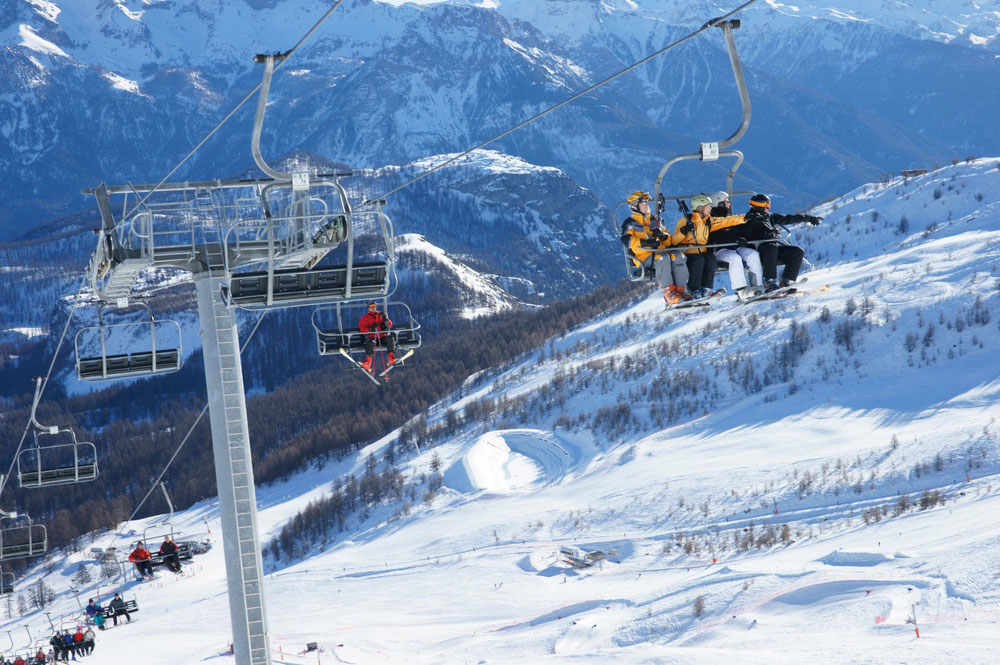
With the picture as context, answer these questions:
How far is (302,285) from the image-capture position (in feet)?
57.7

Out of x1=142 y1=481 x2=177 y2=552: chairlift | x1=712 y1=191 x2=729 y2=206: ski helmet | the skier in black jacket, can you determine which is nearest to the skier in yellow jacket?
x1=712 y1=191 x2=729 y2=206: ski helmet

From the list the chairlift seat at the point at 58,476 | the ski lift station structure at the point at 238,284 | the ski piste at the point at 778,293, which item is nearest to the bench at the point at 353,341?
the ski lift station structure at the point at 238,284

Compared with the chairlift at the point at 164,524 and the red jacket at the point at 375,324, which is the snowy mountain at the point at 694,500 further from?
the red jacket at the point at 375,324

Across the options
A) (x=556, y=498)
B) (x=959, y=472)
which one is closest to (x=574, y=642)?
(x=959, y=472)

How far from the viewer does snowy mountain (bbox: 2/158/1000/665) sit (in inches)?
1377

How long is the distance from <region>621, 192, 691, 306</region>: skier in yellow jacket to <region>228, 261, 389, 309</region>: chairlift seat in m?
3.76

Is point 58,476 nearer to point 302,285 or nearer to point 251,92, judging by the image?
point 302,285

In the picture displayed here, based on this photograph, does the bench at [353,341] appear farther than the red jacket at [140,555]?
No

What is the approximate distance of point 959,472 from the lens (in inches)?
2386

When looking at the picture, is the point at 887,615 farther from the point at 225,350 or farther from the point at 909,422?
the point at 909,422

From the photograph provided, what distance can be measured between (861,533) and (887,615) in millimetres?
15883

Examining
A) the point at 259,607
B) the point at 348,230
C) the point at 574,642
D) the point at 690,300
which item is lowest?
the point at 574,642

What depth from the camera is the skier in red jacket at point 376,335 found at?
65.7ft

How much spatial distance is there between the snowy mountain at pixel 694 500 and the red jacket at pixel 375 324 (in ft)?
23.3
